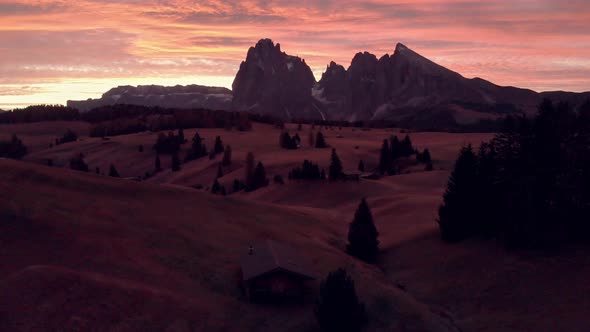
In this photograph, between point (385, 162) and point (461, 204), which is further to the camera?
point (385, 162)

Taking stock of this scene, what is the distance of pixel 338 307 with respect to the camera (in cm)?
3897

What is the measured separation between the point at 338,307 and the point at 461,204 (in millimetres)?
27894

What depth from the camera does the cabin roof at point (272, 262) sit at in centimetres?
4484

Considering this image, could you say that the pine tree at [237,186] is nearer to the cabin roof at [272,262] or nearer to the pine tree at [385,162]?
the pine tree at [385,162]

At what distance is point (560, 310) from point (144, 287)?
31473 mm

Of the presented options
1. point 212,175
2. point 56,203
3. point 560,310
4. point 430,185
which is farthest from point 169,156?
point 560,310

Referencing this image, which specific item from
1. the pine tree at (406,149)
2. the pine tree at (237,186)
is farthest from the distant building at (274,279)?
the pine tree at (406,149)

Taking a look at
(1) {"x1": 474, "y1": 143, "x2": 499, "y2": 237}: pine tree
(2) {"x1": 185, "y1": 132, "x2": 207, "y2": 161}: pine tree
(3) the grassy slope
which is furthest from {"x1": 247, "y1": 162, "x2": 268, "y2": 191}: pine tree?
(1) {"x1": 474, "y1": 143, "x2": 499, "y2": 237}: pine tree

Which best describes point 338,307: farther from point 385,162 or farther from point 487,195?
point 385,162

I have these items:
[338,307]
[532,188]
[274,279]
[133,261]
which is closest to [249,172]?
[532,188]

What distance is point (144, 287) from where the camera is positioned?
1635 inches

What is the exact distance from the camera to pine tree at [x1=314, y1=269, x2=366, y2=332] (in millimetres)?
39000

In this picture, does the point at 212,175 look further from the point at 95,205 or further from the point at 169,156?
the point at 95,205

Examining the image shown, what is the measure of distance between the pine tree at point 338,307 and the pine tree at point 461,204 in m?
24.1
